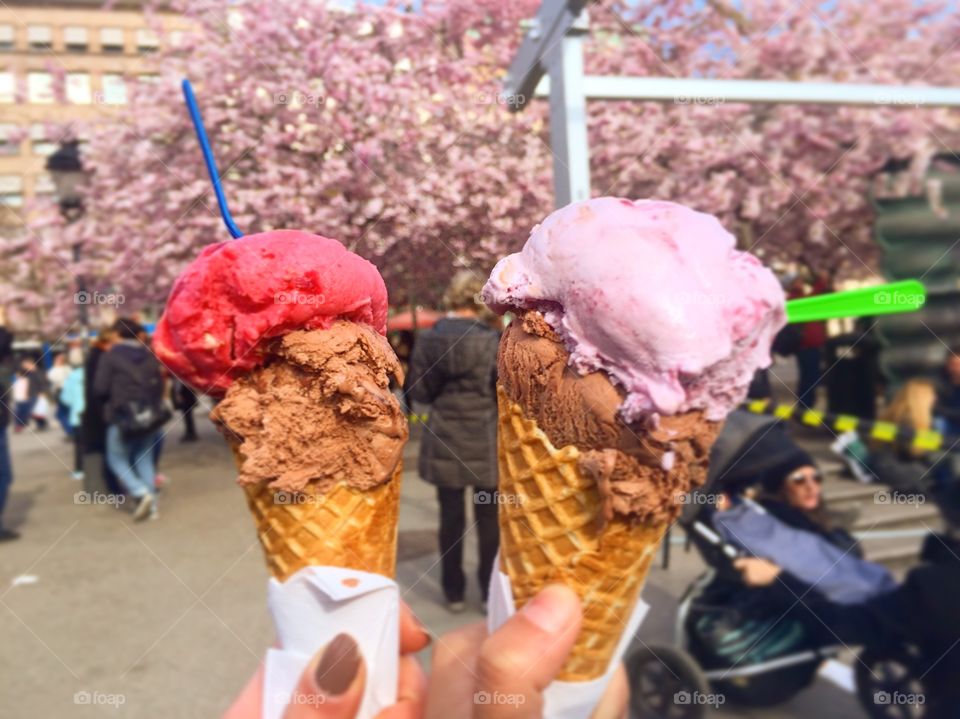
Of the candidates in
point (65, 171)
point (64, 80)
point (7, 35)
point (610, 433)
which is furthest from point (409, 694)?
point (7, 35)

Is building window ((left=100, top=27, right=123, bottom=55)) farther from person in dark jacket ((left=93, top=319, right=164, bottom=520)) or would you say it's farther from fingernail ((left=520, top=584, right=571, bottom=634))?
fingernail ((left=520, top=584, right=571, bottom=634))

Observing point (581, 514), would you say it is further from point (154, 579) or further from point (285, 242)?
point (154, 579)

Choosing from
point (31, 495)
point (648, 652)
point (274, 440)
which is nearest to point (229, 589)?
point (648, 652)

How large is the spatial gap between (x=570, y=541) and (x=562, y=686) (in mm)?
265

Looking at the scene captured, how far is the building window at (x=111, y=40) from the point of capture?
12.0m

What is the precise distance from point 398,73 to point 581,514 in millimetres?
4389

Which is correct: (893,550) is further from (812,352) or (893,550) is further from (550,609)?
(550,609)

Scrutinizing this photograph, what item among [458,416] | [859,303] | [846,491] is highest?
[859,303]

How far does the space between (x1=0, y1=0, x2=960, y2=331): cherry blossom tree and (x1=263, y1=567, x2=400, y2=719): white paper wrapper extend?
120cm

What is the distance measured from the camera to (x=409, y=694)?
140cm

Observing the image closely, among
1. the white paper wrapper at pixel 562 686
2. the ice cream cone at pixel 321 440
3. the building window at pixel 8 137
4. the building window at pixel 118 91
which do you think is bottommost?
the white paper wrapper at pixel 562 686

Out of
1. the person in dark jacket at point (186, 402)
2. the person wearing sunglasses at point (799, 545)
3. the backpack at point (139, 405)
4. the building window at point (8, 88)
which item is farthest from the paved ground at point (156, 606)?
the building window at point (8, 88)

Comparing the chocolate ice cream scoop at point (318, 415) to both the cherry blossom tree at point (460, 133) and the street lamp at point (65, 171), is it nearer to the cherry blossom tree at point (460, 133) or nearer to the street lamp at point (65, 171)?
the cherry blossom tree at point (460, 133)

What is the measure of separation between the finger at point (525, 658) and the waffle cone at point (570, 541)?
8 cm
